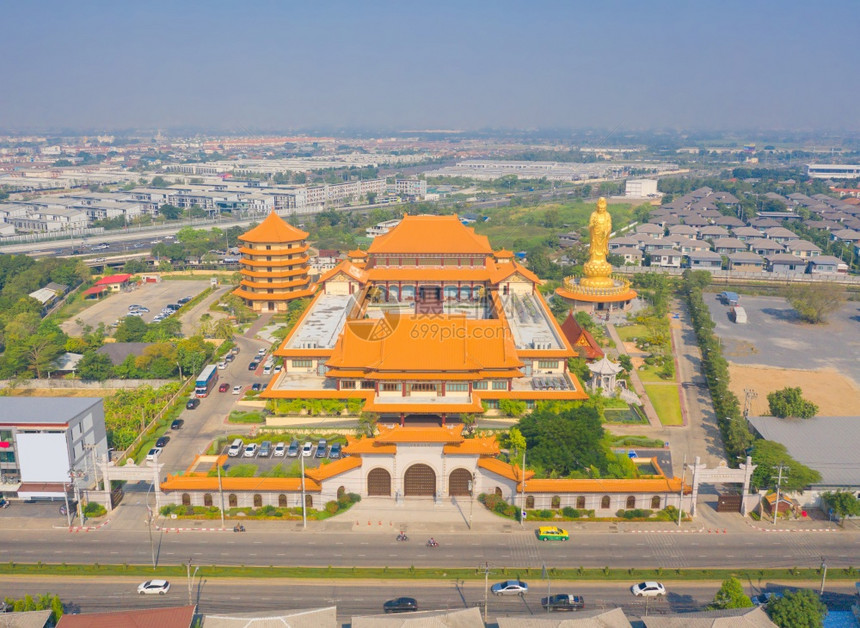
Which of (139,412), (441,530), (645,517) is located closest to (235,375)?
(139,412)

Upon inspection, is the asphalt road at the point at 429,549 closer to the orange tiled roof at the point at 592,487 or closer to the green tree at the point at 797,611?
the orange tiled roof at the point at 592,487

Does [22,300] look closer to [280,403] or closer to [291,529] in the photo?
[280,403]

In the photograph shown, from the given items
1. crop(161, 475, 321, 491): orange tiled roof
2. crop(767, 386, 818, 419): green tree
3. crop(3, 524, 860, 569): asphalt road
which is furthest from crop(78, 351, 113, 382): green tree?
crop(767, 386, 818, 419): green tree

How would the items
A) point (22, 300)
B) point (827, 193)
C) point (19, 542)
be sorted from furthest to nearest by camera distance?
point (827, 193) < point (22, 300) < point (19, 542)

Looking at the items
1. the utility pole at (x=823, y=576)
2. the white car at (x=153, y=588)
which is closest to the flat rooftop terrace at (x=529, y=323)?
the utility pole at (x=823, y=576)

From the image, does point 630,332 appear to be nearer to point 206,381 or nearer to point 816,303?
point 816,303
